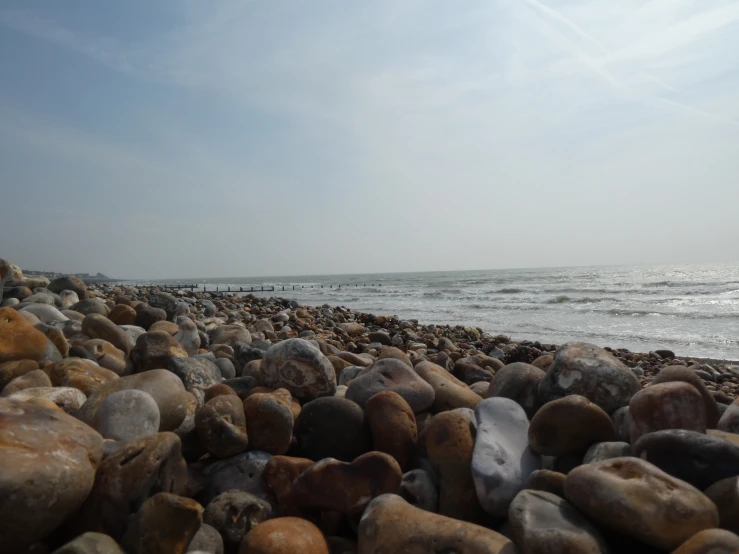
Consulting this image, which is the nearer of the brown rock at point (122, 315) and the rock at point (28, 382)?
the rock at point (28, 382)

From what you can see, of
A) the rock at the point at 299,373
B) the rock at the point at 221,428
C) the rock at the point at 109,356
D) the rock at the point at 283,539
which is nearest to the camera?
the rock at the point at 283,539

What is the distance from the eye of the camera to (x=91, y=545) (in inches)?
65.7

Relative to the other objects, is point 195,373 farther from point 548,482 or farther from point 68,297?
point 68,297

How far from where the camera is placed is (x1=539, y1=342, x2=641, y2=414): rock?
2770mm

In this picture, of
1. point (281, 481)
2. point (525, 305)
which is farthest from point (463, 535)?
point (525, 305)

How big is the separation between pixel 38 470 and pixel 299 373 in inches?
63.4

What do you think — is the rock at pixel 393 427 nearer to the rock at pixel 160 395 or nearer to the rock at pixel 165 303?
the rock at pixel 160 395

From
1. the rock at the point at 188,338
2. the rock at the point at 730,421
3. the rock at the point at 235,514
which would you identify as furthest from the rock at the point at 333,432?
the rock at the point at 188,338

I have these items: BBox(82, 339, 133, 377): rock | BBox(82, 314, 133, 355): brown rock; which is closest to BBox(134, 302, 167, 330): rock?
BBox(82, 314, 133, 355): brown rock

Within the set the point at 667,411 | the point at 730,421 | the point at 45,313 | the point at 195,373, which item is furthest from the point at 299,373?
the point at 45,313

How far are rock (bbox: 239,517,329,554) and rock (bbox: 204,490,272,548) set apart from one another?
14cm

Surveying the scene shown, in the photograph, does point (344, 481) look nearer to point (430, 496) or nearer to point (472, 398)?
point (430, 496)

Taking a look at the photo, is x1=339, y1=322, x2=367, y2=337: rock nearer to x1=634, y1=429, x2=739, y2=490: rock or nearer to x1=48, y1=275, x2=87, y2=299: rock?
x1=48, y1=275, x2=87, y2=299: rock

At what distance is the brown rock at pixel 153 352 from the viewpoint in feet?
11.7
